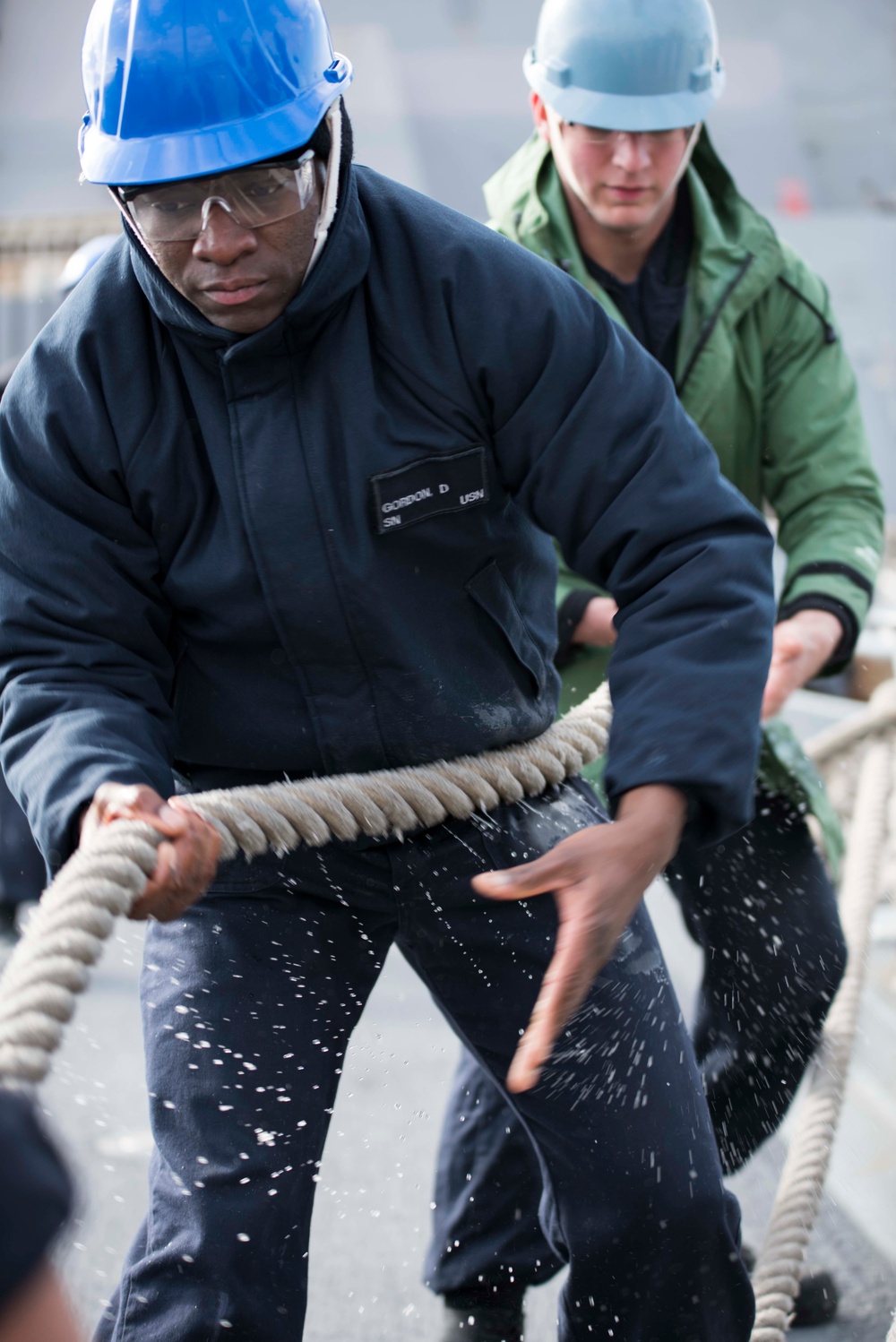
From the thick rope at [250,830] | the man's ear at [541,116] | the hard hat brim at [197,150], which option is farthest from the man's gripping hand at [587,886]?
the man's ear at [541,116]

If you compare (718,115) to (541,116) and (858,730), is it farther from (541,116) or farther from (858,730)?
(541,116)

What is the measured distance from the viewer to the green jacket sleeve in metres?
2.46

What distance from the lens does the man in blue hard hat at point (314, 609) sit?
1.47m

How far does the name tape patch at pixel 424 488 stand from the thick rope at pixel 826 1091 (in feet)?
3.76

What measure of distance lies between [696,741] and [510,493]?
408 millimetres

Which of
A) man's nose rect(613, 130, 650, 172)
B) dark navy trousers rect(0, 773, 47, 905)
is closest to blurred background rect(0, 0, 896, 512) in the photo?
dark navy trousers rect(0, 773, 47, 905)

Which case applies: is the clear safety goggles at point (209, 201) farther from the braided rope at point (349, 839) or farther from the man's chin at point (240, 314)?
the braided rope at point (349, 839)

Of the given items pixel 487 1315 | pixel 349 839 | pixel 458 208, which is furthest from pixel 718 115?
pixel 349 839

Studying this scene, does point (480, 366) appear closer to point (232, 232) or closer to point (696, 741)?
point (232, 232)

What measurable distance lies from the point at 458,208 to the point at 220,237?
9827mm

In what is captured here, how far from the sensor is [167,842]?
1409mm

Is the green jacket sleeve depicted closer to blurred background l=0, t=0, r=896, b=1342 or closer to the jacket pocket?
blurred background l=0, t=0, r=896, b=1342

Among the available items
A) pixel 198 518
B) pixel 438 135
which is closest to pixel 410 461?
pixel 198 518

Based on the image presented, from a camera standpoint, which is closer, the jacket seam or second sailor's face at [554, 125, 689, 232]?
second sailor's face at [554, 125, 689, 232]
